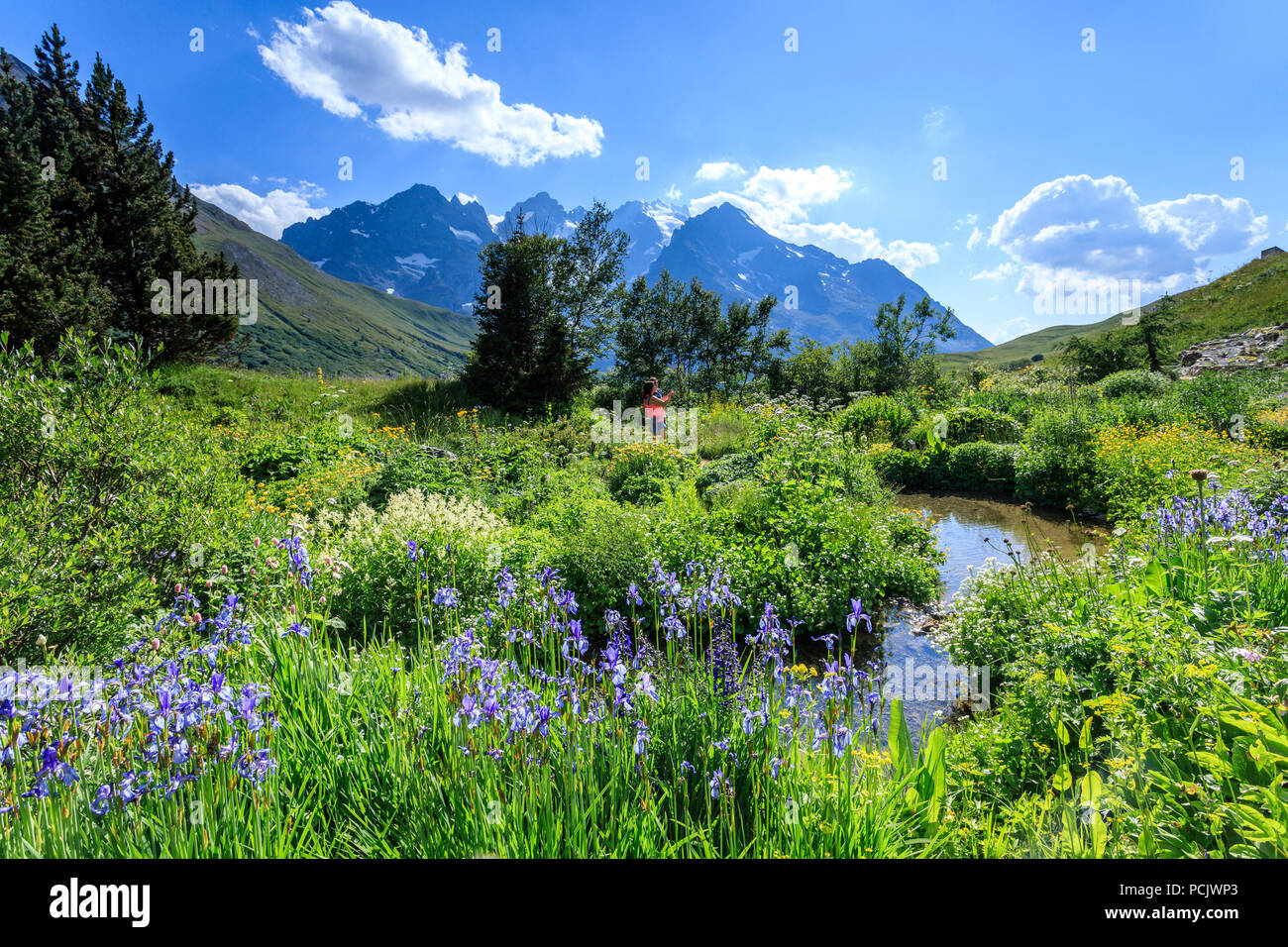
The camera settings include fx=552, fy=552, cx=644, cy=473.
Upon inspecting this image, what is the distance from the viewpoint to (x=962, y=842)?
2.50 metres

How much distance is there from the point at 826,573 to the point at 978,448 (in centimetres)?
913

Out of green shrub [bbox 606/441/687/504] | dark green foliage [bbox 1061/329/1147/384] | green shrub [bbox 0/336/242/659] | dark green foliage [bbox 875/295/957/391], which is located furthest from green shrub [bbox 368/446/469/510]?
dark green foliage [bbox 1061/329/1147/384]

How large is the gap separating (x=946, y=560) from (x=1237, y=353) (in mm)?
26234

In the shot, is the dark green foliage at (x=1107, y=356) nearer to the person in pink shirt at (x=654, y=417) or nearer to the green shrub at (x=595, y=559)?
the person in pink shirt at (x=654, y=417)

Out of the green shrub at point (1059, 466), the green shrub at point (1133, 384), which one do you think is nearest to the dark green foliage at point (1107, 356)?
the green shrub at point (1133, 384)

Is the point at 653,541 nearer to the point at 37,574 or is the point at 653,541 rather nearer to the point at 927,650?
the point at 927,650

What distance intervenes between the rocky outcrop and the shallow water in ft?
52.7

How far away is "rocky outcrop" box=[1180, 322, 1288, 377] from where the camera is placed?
20.6 meters

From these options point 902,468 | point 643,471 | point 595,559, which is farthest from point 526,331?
point 595,559

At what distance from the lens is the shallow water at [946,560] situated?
4.80 m

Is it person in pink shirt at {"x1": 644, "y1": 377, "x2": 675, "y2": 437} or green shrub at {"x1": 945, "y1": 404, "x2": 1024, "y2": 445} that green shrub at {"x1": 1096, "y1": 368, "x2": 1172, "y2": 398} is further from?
person in pink shirt at {"x1": 644, "y1": 377, "x2": 675, "y2": 437}

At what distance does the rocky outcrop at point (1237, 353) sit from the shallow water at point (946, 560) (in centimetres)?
1605

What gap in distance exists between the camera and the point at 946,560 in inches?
322
